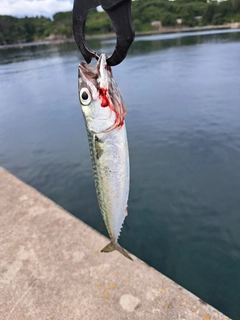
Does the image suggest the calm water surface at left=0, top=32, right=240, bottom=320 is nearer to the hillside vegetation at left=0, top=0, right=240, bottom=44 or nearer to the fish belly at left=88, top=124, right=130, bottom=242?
the fish belly at left=88, top=124, right=130, bottom=242

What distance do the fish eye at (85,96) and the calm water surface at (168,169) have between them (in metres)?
4.11

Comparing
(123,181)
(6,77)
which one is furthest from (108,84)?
(6,77)

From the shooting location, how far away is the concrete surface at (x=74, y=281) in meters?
3.63

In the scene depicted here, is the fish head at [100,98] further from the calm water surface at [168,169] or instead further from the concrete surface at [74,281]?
the calm water surface at [168,169]

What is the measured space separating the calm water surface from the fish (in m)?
3.18

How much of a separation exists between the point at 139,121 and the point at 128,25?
1131 cm

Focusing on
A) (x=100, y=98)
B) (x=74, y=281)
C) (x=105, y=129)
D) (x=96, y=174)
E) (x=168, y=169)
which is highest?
(x=100, y=98)

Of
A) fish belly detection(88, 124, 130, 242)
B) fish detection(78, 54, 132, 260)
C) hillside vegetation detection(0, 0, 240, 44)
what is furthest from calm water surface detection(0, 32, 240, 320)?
hillside vegetation detection(0, 0, 240, 44)

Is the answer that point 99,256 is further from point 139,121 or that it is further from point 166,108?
point 166,108

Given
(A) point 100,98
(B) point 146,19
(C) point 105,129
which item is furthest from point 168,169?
(B) point 146,19

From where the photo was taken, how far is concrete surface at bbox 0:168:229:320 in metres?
3.63

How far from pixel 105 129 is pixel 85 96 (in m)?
0.33

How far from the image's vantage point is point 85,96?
7.55 feet

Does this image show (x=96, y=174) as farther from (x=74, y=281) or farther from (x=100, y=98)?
(x=74, y=281)
